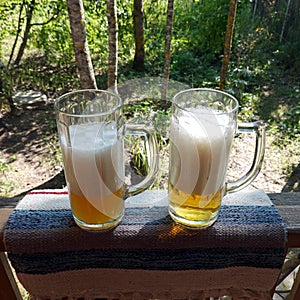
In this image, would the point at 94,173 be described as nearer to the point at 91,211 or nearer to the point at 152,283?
the point at 91,211

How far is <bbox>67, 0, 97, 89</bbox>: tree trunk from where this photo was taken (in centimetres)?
170

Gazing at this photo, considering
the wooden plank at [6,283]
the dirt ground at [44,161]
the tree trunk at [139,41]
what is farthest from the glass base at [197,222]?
the tree trunk at [139,41]

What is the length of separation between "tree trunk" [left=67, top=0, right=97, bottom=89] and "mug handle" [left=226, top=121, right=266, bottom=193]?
4.46 ft

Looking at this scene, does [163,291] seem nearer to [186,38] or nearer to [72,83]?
[72,83]

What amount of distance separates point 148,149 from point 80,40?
1.36 meters

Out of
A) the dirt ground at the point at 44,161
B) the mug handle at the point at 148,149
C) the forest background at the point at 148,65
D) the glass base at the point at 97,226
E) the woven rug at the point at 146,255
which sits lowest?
the dirt ground at the point at 44,161

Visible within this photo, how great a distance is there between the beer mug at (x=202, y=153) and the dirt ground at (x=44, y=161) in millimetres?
1368

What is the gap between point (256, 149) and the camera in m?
0.62

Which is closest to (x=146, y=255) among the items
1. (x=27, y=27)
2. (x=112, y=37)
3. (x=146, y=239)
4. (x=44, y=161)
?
(x=146, y=239)

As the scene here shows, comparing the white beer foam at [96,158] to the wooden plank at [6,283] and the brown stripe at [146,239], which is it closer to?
the brown stripe at [146,239]

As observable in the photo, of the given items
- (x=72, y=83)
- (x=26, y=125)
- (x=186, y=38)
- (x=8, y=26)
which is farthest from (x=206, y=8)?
(x=26, y=125)

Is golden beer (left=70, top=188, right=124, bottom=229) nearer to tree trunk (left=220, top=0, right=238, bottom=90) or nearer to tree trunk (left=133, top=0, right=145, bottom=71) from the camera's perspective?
tree trunk (left=220, top=0, right=238, bottom=90)

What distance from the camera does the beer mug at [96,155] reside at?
531 millimetres

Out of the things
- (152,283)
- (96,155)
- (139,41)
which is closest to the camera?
(96,155)
